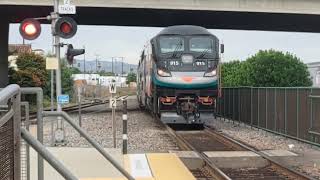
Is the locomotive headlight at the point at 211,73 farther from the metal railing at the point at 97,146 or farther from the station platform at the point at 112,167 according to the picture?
the metal railing at the point at 97,146

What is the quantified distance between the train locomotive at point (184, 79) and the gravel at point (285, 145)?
1573 millimetres

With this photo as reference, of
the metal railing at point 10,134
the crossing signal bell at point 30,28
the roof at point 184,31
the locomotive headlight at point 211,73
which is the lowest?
the metal railing at point 10,134

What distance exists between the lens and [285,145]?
17.3 metres

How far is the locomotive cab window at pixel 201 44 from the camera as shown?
75.5 ft

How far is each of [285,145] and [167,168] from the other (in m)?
7.49

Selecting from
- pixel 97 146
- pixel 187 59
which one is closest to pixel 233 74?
pixel 187 59

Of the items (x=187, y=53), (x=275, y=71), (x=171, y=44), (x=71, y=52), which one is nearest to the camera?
(x=71, y=52)

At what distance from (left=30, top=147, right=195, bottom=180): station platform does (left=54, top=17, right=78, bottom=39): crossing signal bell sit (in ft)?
11.7

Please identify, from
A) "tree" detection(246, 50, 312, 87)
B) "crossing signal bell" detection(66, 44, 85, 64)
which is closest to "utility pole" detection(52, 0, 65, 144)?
"crossing signal bell" detection(66, 44, 85, 64)

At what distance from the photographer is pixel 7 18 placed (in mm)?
39438

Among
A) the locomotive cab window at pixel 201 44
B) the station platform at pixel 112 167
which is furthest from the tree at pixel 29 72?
the station platform at pixel 112 167

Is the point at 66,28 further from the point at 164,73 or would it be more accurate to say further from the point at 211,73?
the point at 211,73

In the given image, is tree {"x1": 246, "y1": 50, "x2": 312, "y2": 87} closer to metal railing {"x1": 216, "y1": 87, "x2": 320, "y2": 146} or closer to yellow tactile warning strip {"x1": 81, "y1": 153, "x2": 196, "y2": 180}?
metal railing {"x1": 216, "y1": 87, "x2": 320, "y2": 146}

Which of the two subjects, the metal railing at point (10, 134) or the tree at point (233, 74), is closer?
the metal railing at point (10, 134)
